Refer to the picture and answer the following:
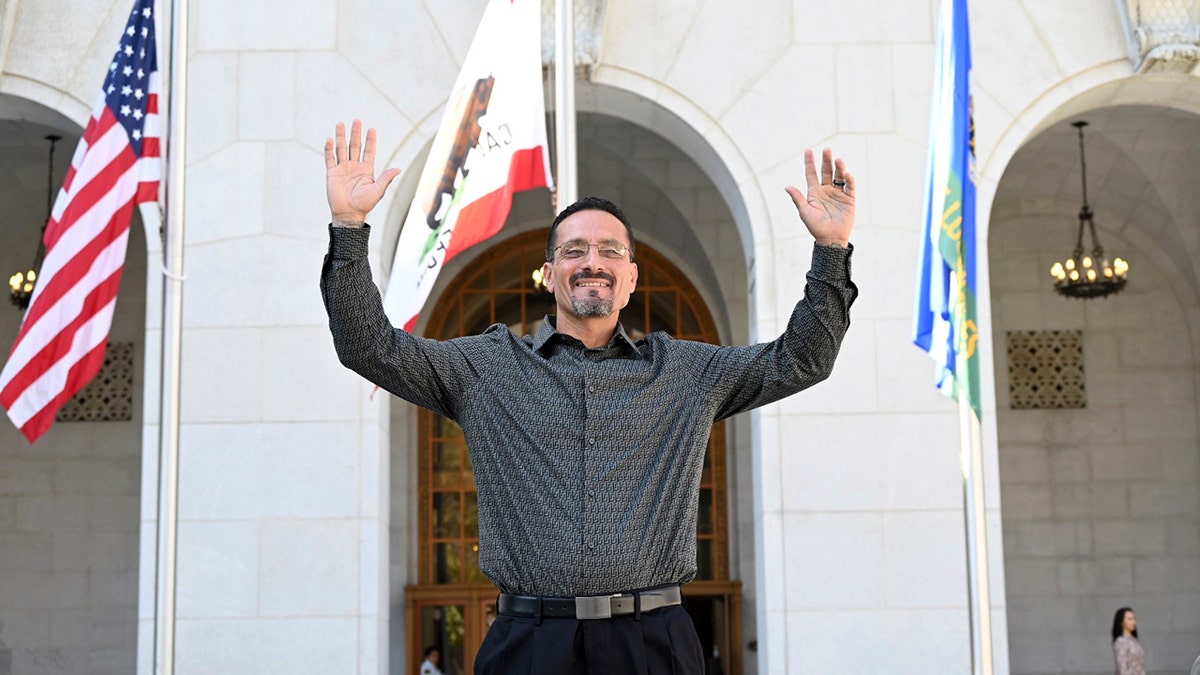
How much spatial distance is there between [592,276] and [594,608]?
73 cm

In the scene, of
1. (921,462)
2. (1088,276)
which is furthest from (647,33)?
(1088,276)

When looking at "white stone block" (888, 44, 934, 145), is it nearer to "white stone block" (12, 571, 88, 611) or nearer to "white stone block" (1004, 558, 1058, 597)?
"white stone block" (1004, 558, 1058, 597)

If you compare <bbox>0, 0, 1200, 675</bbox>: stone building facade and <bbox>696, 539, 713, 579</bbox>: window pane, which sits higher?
<bbox>0, 0, 1200, 675</bbox>: stone building facade

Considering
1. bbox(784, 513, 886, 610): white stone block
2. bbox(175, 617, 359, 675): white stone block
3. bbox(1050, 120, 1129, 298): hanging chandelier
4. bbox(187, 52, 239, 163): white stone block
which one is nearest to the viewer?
bbox(175, 617, 359, 675): white stone block

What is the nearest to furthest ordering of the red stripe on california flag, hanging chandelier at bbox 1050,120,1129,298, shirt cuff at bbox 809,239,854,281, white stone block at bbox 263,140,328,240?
shirt cuff at bbox 809,239,854,281
the red stripe on california flag
white stone block at bbox 263,140,328,240
hanging chandelier at bbox 1050,120,1129,298

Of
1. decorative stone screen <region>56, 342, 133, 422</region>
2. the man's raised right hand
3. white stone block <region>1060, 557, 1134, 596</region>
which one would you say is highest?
decorative stone screen <region>56, 342, 133, 422</region>

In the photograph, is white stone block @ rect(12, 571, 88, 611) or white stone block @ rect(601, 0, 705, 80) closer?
white stone block @ rect(601, 0, 705, 80)

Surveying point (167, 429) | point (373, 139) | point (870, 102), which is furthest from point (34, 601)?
point (373, 139)

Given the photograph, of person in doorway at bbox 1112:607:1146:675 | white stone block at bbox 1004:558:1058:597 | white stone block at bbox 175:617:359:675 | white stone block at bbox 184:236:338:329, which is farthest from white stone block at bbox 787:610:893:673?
white stone block at bbox 1004:558:1058:597

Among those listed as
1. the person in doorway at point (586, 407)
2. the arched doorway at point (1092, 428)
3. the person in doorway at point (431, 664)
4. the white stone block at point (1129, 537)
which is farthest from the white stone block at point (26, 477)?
the person in doorway at point (586, 407)

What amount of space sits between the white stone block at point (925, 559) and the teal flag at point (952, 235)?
82.6 inches

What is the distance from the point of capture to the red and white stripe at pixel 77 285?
9031mm

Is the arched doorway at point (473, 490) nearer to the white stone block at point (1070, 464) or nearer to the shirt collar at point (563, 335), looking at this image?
the white stone block at point (1070, 464)

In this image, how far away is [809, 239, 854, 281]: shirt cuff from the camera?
10.8 ft
